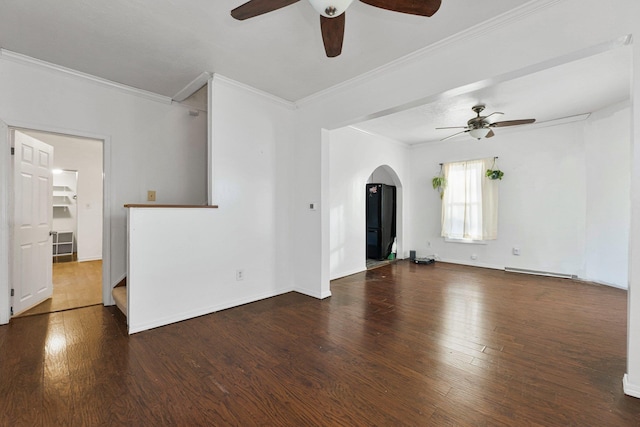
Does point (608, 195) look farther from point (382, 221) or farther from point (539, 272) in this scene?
point (382, 221)

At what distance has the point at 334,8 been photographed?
1504mm

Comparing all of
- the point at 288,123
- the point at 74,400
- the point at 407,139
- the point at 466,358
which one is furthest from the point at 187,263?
the point at 407,139

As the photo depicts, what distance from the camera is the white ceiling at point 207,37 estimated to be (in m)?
2.08

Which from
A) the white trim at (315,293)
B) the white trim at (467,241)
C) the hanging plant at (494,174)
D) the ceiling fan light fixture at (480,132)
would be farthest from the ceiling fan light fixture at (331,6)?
the white trim at (467,241)

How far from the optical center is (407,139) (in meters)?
5.86

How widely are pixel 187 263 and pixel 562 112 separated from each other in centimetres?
579

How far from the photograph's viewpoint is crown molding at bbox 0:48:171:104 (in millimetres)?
2654

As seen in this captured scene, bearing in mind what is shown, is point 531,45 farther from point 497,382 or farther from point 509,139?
point 509,139

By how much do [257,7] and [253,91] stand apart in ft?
5.88

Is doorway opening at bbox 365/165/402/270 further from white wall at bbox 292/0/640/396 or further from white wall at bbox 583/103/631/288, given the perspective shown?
white wall at bbox 583/103/631/288

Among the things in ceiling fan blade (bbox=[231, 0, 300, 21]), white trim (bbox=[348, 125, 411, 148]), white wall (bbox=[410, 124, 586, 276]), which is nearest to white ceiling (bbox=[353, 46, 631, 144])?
white trim (bbox=[348, 125, 411, 148])

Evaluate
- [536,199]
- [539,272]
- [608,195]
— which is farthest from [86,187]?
[608,195]

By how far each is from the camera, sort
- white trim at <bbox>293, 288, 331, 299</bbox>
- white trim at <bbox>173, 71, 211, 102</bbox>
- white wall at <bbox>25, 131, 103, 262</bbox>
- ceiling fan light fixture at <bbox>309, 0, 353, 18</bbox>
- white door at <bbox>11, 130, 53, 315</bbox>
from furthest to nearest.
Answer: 1. white wall at <bbox>25, 131, 103, 262</bbox>
2. white trim at <bbox>293, 288, 331, 299</bbox>
3. white trim at <bbox>173, 71, 211, 102</bbox>
4. white door at <bbox>11, 130, 53, 315</bbox>
5. ceiling fan light fixture at <bbox>309, 0, 353, 18</bbox>

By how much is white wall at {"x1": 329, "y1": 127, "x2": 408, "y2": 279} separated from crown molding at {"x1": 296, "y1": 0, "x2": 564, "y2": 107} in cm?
152
